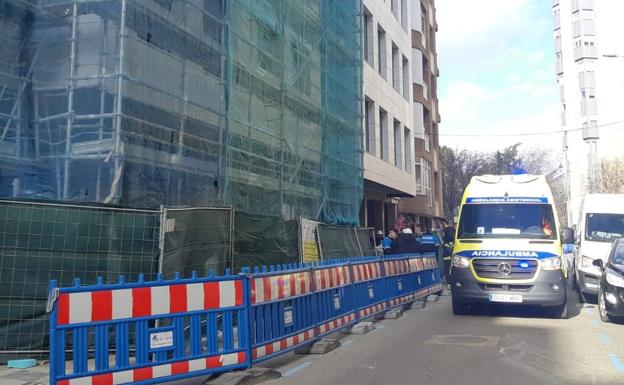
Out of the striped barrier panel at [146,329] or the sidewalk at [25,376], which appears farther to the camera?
the sidewalk at [25,376]

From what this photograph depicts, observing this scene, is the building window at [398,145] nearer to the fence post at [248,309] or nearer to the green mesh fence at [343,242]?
the green mesh fence at [343,242]

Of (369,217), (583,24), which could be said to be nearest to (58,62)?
(369,217)

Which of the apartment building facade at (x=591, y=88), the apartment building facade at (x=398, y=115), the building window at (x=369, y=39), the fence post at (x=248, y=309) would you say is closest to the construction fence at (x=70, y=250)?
the fence post at (x=248, y=309)

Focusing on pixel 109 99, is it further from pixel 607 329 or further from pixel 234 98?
pixel 607 329

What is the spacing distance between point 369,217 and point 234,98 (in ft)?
62.9

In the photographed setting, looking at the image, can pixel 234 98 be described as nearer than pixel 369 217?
Yes

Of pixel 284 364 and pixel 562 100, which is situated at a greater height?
pixel 562 100

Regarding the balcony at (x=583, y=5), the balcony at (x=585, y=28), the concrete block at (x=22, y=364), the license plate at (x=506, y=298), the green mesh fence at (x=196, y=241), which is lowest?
the concrete block at (x=22, y=364)

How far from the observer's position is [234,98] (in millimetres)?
12812

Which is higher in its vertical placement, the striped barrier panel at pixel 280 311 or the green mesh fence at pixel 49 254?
the green mesh fence at pixel 49 254

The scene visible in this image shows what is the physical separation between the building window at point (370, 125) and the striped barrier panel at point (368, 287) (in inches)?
568

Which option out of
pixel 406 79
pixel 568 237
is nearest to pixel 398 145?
pixel 406 79

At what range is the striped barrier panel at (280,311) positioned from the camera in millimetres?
6945

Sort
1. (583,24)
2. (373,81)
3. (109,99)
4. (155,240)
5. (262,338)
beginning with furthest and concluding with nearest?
→ 1. (583,24)
2. (373,81)
3. (109,99)
4. (155,240)
5. (262,338)
